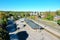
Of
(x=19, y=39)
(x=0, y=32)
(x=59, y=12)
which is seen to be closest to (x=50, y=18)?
(x=59, y=12)

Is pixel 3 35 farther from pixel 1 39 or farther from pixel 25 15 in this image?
pixel 25 15

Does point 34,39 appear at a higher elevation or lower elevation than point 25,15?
higher

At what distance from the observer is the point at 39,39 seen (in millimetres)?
35281

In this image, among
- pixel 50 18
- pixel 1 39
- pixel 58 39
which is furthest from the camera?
pixel 50 18

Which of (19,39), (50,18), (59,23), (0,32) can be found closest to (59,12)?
(50,18)

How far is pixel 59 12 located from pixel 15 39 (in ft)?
257

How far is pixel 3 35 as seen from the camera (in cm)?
2416

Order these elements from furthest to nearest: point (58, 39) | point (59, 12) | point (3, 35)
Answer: point (59, 12) → point (58, 39) → point (3, 35)

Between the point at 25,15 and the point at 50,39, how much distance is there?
4886 inches

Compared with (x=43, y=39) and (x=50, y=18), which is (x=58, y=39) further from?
(x=50, y=18)

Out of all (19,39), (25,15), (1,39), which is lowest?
(25,15)

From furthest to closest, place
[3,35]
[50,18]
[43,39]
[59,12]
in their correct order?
[59,12], [50,18], [43,39], [3,35]

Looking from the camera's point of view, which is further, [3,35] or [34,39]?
[34,39]

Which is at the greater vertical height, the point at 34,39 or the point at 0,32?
the point at 0,32
